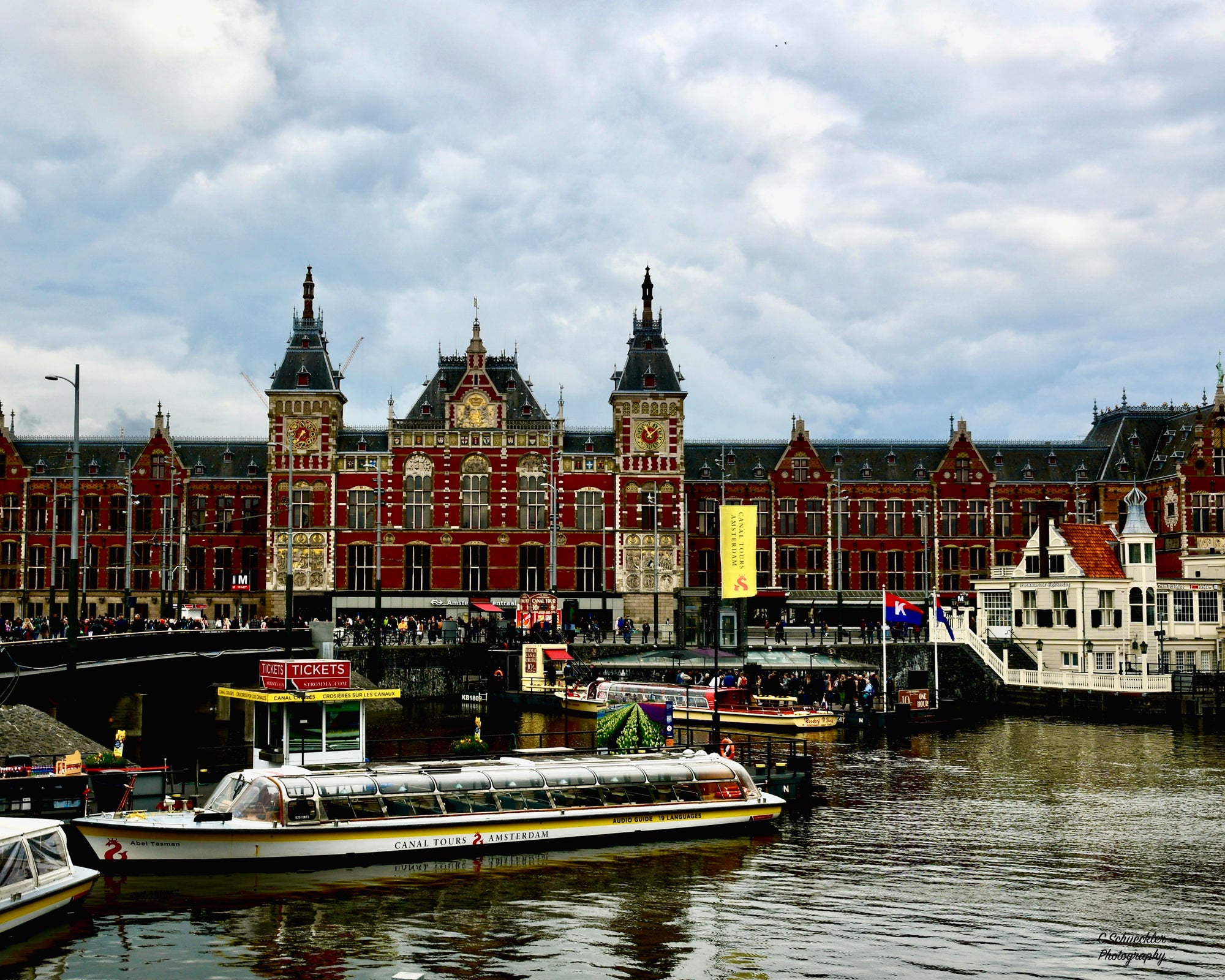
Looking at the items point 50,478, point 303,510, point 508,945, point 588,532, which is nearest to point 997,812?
point 508,945

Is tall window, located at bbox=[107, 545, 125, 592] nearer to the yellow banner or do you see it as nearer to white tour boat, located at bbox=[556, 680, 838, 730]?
white tour boat, located at bbox=[556, 680, 838, 730]

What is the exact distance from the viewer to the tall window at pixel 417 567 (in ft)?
Answer: 325

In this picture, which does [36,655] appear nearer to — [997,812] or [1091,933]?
[997,812]

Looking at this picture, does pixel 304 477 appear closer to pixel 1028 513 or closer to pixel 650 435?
pixel 650 435

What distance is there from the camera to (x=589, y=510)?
327ft

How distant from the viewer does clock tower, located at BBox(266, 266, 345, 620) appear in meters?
98.8

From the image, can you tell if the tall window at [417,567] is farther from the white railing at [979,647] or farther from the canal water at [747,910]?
the canal water at [747,910]

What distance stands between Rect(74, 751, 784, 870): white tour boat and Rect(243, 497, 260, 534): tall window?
69.8 metres

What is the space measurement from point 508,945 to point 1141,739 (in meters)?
43.3

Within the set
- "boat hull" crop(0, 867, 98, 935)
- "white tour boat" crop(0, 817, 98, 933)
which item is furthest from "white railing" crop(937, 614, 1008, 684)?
"white tour boat" crop(0, 817, 98, 933)

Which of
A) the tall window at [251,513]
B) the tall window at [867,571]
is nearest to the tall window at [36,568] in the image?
the tall window at [251,513]

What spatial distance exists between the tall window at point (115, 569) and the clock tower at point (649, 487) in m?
39.0

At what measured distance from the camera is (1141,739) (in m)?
59.8

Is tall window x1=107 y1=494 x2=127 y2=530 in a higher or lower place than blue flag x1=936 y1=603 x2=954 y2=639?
higher
